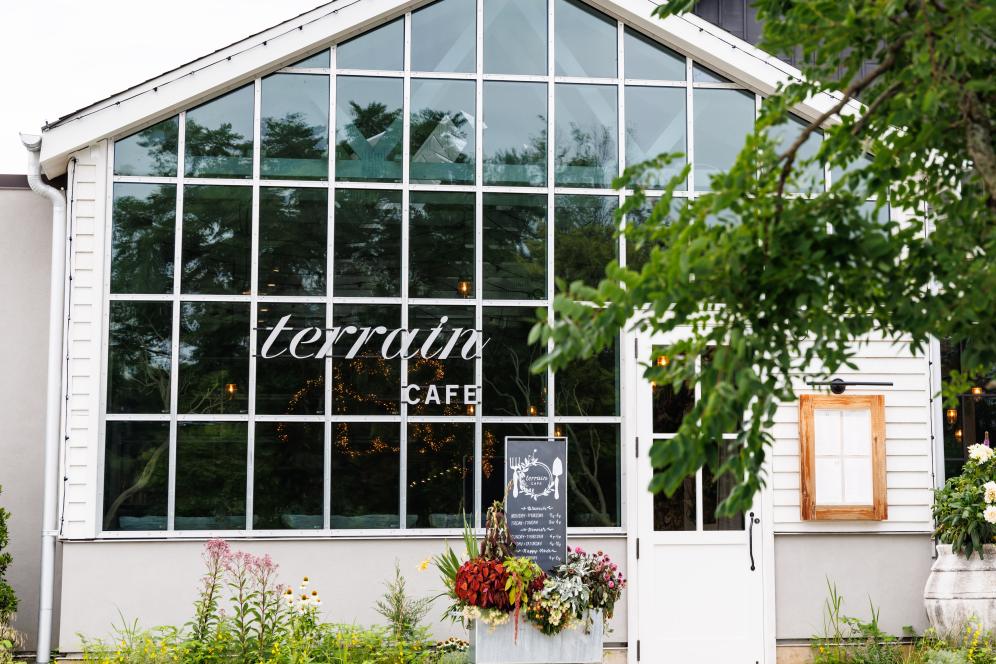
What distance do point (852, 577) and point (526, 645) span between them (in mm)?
3004

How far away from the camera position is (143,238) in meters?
7.30

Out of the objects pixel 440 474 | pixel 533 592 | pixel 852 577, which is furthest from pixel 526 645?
pixel 852 577

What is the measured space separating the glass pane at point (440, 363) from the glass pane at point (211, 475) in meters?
1.28

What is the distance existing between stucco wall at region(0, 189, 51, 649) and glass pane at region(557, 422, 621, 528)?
3.88 meters

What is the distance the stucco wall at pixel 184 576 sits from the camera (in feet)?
23.0

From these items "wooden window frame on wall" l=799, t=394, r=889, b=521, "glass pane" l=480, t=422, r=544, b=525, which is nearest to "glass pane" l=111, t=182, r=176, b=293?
"glass pane" l=480, t=422, r=544, b=525

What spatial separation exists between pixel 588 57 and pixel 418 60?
4.19ft

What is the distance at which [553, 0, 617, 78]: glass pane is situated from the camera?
7.75 m

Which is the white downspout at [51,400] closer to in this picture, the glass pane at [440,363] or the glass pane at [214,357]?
the glass pane at [214,357]

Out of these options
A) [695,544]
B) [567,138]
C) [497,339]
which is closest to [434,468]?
[497,339]

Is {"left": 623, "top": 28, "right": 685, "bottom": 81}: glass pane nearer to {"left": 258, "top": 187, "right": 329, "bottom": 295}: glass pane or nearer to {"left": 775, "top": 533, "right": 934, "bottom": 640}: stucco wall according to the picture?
{"left": 258, "top": 187, "right": 329, "bottom": 295}: glass pane

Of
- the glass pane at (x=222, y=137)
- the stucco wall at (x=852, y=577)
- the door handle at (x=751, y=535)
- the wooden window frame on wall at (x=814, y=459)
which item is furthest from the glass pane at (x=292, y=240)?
the stucco wall at (x=852, y=577)

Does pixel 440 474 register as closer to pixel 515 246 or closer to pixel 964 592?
pixel 515 246

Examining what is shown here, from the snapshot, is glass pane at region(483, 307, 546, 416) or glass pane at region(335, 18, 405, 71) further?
glass pane at region(335, 18, 405, 71)
